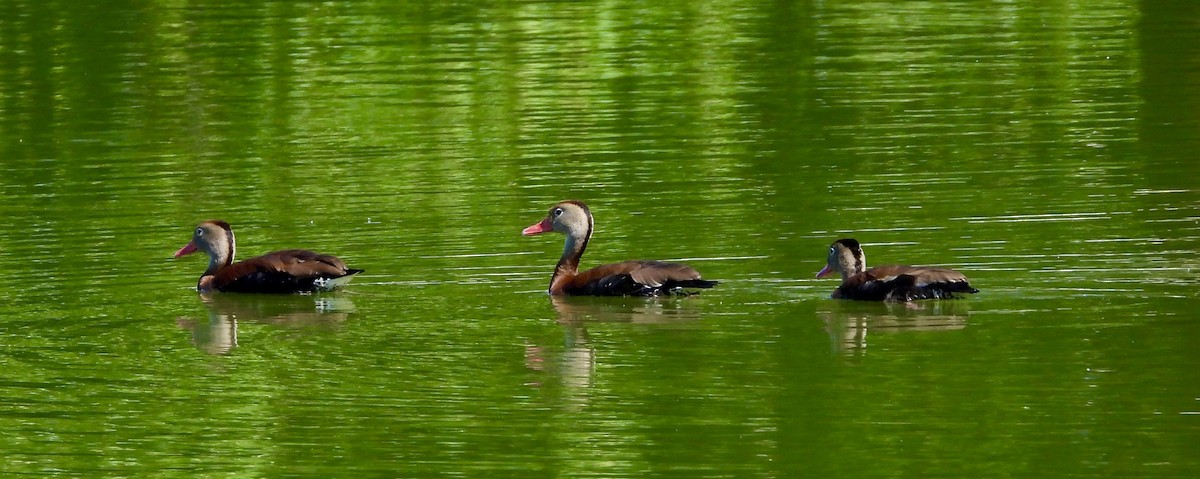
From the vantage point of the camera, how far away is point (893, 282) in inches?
535

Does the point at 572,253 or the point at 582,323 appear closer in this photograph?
the point at 582,323

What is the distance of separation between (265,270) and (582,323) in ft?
8.62

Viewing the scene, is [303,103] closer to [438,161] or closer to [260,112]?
[260,112]

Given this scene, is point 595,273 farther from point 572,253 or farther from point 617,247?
point 617,247

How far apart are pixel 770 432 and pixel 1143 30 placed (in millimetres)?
20215

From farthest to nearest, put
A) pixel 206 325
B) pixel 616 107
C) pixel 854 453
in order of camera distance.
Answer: pixel 616 107 → pixel 206 325 → pixel 854 453

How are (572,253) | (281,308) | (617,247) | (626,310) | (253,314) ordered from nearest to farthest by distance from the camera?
(626,310) < (253,314) < (281,308) < (572,253) < (617,247)

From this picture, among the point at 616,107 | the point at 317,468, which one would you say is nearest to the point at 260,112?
the point at 616,107

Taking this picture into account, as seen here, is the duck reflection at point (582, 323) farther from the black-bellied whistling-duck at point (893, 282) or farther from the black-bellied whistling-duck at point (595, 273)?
the black-bellied whistling-duck at point (893, 282)

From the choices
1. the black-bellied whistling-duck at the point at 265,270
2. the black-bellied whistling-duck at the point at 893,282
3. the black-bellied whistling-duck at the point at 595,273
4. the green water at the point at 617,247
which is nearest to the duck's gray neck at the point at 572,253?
the black-bellied whistling-duck at the point at 595,273

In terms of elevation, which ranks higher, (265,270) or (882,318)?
(882,318)

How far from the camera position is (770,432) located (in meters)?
10.8

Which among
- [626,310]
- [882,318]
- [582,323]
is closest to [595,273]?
[626,310]

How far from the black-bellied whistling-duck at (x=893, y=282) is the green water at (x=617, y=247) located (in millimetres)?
96
